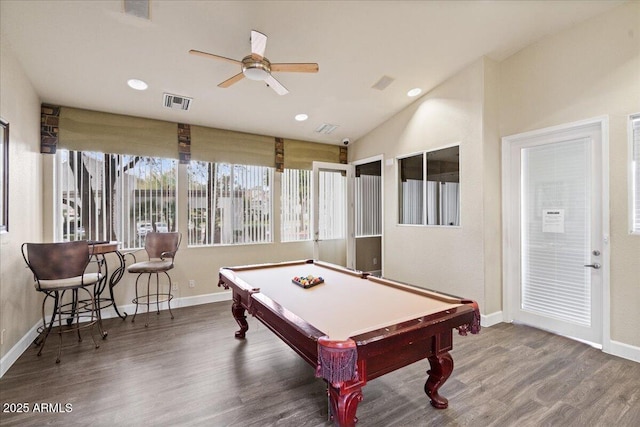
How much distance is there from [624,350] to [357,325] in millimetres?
2947

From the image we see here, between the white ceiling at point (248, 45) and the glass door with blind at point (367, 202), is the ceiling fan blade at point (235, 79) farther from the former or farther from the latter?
the glass door with blind at point (367, 202)

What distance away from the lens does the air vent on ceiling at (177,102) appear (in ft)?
12.1

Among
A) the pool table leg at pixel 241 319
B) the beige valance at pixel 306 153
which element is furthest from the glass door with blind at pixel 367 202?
the pool table leg at pixel 241 319

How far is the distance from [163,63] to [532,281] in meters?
4.83

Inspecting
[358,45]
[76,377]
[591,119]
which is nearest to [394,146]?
[358,45]

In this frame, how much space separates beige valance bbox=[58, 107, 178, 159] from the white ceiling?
0.14 metres

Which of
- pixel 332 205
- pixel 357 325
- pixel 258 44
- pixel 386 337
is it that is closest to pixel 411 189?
pixel 332 205

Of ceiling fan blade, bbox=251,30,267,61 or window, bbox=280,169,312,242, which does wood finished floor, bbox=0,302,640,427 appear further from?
ceiling fan blade, bbox=251,30,267,61

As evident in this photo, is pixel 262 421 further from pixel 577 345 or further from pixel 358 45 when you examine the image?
pixel 358 45

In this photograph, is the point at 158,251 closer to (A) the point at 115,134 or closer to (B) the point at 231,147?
(A) the point at 115,134

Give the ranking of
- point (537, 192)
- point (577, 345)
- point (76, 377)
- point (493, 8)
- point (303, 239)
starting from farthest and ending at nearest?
1. point (303, 239)
2. point (537, 192)
3. point (577, 345)
4. point (493, 8)
5. point (76, 377)

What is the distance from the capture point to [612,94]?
2857 millimetres

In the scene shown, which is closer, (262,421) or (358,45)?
(262,421)

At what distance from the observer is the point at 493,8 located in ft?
9.34
